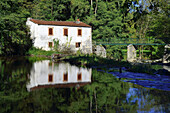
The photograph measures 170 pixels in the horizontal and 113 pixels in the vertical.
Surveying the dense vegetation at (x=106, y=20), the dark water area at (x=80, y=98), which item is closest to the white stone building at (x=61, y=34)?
the dense vegetation at (x=106, y=20)

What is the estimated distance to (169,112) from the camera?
6496 mm

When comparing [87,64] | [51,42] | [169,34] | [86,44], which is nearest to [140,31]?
[169,34]

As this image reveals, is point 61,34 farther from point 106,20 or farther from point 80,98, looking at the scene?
point 80,98

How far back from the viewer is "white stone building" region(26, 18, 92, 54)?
36156 mm

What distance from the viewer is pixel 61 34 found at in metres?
37.2

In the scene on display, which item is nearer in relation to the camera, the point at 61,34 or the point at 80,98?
the point at 80,98

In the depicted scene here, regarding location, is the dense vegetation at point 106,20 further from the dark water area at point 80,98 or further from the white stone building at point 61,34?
the dark water area at point 80,98

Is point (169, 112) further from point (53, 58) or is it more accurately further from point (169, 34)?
point (169, 34)

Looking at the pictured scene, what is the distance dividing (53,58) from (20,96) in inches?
769

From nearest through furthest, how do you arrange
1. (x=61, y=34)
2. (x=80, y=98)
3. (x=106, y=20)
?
(x=80, y=98)
(x=61, y=34)
(x=106, y=20)

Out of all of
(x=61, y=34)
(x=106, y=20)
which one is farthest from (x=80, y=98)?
(x=106, y=20)

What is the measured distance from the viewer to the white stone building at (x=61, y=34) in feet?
119

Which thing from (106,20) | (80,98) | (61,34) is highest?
(106,20)

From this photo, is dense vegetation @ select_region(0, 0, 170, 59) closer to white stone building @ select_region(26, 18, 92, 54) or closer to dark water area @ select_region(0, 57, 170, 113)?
white stone building @ select_region(26, 18, 92, 54)
